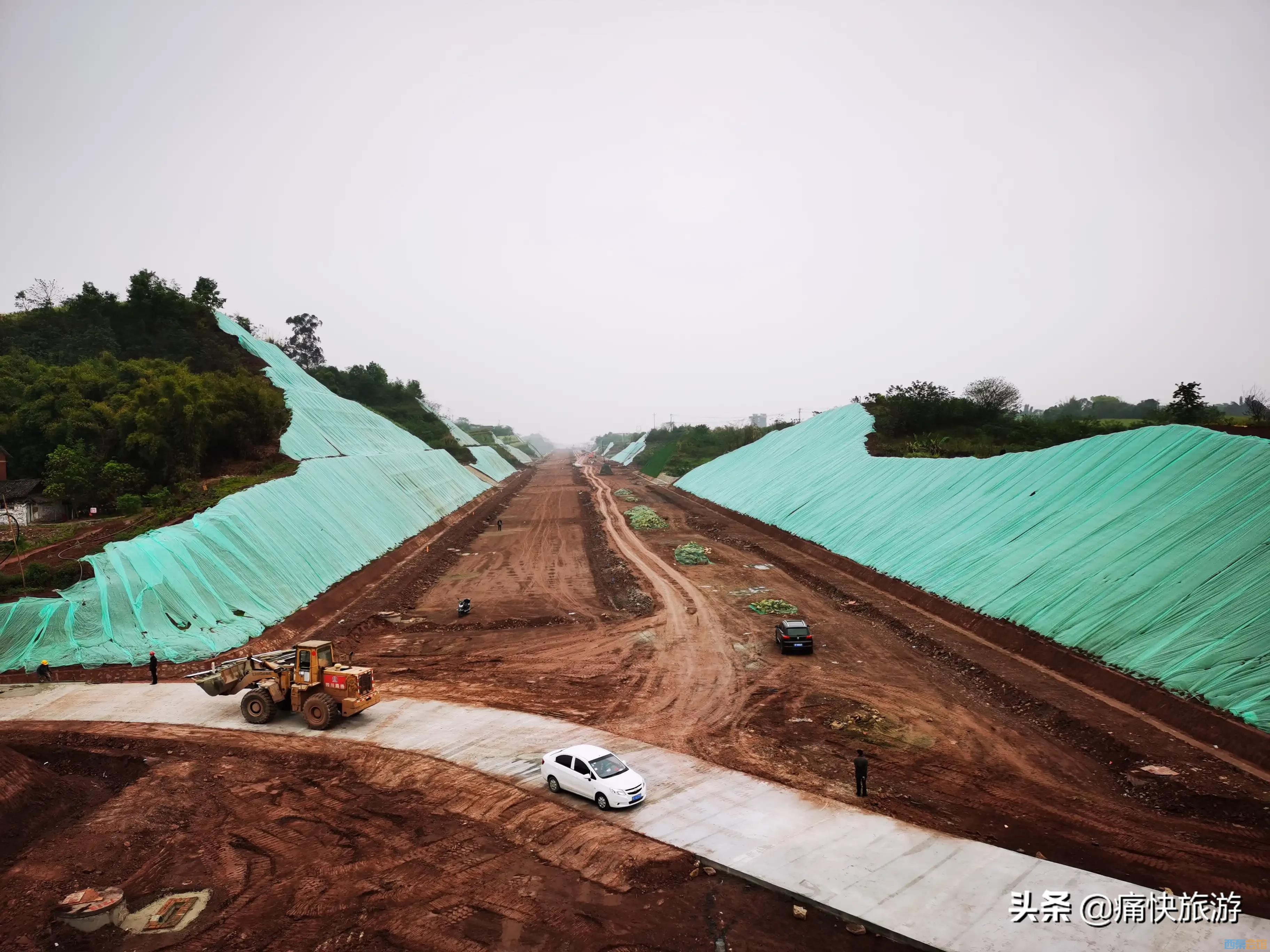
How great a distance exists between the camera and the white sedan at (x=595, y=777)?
44.9ft

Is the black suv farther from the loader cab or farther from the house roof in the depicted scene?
the house roof

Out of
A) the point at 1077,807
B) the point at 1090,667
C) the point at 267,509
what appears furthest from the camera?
the point at 267,509

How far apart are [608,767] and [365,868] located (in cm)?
508

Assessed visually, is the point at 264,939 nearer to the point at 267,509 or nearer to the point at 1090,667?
the point at 1090,667

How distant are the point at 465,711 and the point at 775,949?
12.1 meters

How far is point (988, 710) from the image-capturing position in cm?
1859

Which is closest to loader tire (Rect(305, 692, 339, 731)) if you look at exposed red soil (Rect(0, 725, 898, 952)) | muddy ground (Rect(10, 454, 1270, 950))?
exposed red soil (Rect(0, 725, 898, 952))

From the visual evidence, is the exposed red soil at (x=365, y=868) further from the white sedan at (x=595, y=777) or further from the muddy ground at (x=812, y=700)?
the white sedan at (x=595, y=777)

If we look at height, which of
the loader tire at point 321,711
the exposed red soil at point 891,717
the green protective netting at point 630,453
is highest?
the green protective netting at point 630,453

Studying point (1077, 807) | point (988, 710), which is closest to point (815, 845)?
point (1077, 807)

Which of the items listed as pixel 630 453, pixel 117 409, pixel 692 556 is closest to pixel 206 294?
pixel 117 409

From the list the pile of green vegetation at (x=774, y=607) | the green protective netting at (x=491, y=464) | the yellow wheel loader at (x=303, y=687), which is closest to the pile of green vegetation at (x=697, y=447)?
the green protective netting at (x=491, y=464)

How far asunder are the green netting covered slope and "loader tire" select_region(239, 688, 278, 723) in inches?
986

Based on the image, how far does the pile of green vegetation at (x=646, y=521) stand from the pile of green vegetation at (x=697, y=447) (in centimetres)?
3161
